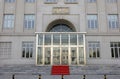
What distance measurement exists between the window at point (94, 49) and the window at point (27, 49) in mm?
9472

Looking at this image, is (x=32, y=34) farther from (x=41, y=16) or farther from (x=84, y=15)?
(x=84, y=15)

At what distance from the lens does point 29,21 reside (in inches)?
1339

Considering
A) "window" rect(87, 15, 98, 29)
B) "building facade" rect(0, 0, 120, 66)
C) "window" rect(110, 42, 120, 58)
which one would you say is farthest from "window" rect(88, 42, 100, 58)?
"window" rect(87, 15, 98, 29)

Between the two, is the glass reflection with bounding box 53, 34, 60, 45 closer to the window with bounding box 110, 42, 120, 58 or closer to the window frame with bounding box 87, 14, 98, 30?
the window frame with bounding box 87, 14, 98, 30

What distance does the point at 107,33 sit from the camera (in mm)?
33062

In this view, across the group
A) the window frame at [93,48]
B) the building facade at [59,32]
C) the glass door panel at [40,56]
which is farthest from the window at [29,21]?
the window frame at [93,48]

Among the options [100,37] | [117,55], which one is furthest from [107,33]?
[117,55]

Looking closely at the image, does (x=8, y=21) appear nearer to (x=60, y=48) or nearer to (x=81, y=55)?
(x=60, y=48)

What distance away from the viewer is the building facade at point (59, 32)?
32.0 meters

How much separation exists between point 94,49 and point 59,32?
632 cm

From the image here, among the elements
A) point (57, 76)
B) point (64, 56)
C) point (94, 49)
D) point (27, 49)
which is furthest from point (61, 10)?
point (57, 76)

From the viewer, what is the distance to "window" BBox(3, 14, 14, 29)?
111 feet

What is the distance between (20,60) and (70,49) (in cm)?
813

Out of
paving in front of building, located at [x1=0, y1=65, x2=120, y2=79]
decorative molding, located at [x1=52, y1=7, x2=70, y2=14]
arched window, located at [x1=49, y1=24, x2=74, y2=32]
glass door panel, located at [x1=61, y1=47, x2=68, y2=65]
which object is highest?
decorative molding, located at [x1=52, y1=7, x2=70, y2=14]
